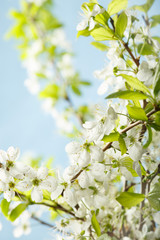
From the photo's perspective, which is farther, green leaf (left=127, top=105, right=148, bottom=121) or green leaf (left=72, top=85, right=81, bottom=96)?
green leaf (left=72, top=85, right=81, bottom=96)

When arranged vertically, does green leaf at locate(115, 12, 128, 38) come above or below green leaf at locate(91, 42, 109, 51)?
below

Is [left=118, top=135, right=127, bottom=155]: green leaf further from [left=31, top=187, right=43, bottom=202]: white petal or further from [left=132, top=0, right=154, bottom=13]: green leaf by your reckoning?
[left=132, top=0, right=154, bottom=13]: green leaf

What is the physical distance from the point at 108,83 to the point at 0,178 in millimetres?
296

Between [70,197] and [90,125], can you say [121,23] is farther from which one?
[70,197]

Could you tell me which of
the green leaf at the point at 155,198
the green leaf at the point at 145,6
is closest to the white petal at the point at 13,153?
the green leaf at the point at 155,198

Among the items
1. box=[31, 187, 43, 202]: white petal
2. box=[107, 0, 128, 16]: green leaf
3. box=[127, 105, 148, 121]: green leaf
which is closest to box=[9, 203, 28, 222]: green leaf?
box=[31, 187, 43, 202]: white petal

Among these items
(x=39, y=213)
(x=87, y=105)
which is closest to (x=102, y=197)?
(x=39, y=213)

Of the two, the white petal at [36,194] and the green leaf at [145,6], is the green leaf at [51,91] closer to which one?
the green leaf at [145,6]

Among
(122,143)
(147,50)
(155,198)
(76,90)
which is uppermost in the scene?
(76,90)

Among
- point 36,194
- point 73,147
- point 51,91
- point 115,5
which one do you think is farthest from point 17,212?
point 51,91

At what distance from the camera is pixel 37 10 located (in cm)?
172

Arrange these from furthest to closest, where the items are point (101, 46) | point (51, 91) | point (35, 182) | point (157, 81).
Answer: point (51, 91) → point (101, 46) → point (35, 182) → point (157, 81)

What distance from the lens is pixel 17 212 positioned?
54 cm

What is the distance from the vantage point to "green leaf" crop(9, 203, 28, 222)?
1.77ft
